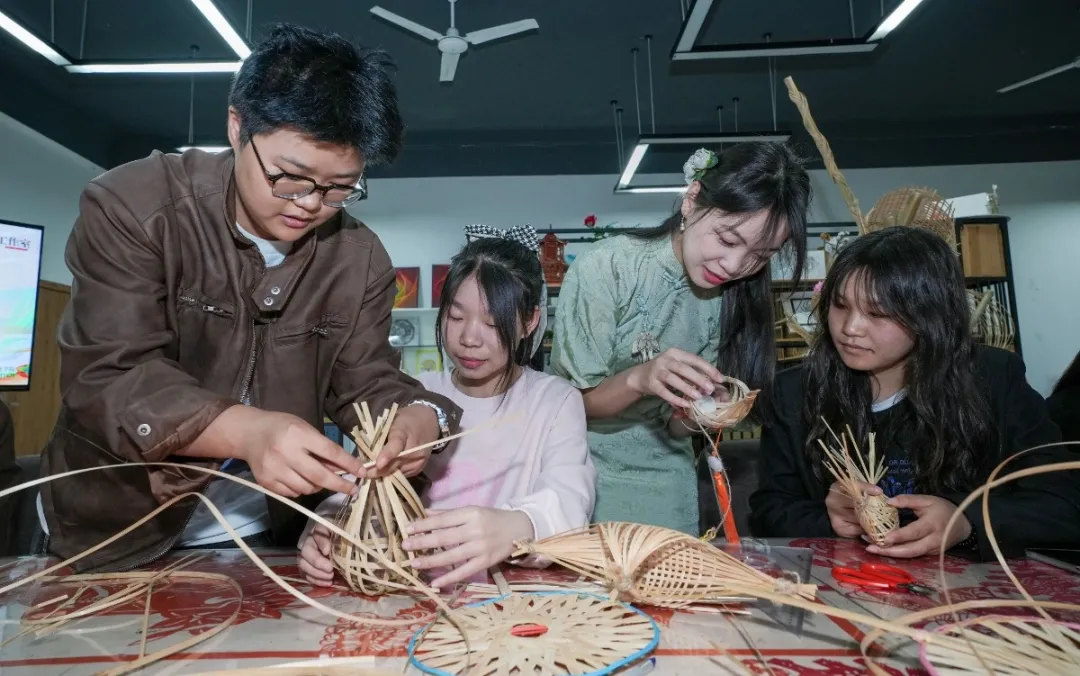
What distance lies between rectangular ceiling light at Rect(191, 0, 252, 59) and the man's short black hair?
2459mm

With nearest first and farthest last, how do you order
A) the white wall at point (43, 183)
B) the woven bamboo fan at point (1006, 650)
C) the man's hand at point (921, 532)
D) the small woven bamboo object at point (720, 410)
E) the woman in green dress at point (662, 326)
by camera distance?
the woven bamboo fan at point (1006, 650) → the man's hand at point (921, 532) → the small woven bamboo object at point (720, 410) → the woman in green dress at point (662, 326) → the white wall at point (43, 183)

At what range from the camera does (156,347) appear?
0.98 m

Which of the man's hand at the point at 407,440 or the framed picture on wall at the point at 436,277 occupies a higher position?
the framed picture on wall at the point at 436,277

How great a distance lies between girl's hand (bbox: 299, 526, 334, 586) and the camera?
919mm

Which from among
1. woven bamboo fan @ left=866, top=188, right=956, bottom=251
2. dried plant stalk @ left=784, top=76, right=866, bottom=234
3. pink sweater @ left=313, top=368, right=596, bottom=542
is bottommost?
pink sweater @ left=313, top=368, right=596, bottom=542

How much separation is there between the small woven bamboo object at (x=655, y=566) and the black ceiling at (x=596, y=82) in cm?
374

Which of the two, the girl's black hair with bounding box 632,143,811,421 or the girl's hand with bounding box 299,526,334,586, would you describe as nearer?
the girl's hand with bounding box 299,526,334,586

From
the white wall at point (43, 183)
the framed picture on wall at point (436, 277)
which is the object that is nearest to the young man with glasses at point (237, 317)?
the white wall at point (43, 183)

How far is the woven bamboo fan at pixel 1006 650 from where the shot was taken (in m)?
0.59

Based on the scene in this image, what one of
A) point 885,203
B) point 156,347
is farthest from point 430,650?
point 885,203

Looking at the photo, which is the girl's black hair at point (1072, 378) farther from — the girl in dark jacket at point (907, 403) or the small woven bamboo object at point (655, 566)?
the small woven bamboo object at point (655, 566)

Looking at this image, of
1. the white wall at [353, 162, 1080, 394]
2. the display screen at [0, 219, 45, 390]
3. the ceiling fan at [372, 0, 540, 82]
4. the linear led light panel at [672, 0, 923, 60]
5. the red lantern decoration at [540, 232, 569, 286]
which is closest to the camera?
the display screen at [0, 219, 45, 390]

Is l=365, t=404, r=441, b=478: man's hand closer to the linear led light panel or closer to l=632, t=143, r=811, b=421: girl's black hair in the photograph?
l=632, t=143, r=811, b=421: girl's black hair

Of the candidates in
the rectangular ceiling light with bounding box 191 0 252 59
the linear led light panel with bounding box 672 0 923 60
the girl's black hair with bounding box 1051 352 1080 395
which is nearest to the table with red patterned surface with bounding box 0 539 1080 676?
the girl's black hair with bounding box 1051 352 1080 395
